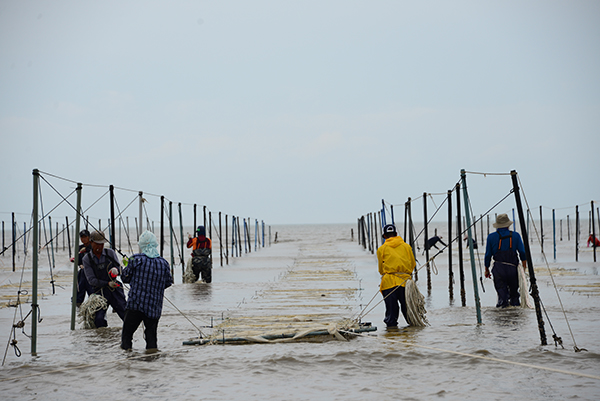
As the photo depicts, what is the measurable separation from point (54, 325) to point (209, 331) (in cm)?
304

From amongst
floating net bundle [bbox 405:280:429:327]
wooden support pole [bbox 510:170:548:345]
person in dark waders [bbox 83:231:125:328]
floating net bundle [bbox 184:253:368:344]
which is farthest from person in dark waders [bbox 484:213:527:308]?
person in dark waders [bbox 83:231:125:328]

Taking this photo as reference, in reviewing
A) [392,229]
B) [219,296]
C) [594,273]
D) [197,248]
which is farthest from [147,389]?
[594,273]

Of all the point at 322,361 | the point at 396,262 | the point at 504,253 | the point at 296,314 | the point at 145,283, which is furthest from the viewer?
the point at 296,314

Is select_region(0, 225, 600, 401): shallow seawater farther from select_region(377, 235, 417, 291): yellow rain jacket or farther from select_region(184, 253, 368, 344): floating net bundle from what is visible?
select_region(377, 235, 417, 291): yellow rain jacket

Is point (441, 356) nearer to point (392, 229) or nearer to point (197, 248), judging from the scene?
point (392, 229)

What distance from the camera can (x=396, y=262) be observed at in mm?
8227

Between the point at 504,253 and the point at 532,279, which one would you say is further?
the point at 504,253

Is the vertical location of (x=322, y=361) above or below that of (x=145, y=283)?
below

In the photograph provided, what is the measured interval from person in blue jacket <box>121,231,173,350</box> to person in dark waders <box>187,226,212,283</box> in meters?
9.74

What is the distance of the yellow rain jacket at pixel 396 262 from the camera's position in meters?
8.20

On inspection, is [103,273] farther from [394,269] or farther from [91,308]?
[394,269]

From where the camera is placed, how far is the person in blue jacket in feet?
22.0

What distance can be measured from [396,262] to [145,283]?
3553 mm

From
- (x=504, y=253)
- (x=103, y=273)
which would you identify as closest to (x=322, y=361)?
(x=103, y=273)
